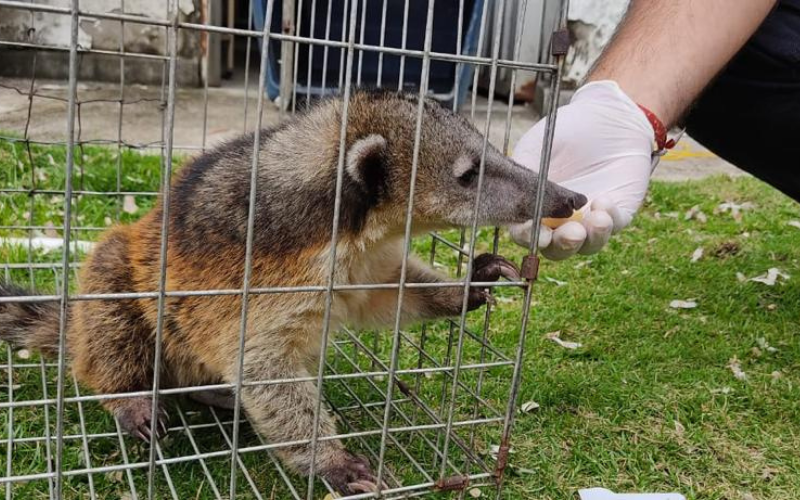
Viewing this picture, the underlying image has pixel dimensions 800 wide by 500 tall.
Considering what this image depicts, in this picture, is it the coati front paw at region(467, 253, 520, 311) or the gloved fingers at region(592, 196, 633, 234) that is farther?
the coati front paw at region(467, 253, 520, 311)

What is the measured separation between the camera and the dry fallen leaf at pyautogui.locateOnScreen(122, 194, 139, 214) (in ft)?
15.2

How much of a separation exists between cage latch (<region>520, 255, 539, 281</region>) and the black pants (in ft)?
5.64

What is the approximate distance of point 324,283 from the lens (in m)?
2.29

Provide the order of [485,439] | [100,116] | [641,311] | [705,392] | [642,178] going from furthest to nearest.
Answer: [100,116], [641,311], [705,392], [485,439], [642,178]

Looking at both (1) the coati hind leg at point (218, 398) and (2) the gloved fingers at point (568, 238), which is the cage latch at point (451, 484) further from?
(1) the coati hind leg at point (218, 398)

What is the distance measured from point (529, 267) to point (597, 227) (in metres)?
0.32

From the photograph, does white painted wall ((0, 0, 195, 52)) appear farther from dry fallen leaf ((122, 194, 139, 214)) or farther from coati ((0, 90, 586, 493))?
coati ((0, 90, 586, 493))

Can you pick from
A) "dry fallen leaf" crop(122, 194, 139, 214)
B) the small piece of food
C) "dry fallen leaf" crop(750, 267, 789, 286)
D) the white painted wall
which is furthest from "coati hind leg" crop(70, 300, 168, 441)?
the white painted wall

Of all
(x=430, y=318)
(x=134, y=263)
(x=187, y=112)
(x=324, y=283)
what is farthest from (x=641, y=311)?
(x=187, y=112)

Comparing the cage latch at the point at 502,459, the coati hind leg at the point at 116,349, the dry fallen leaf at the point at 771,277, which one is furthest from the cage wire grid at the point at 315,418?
the dry fallen leaf at the point at 771,277

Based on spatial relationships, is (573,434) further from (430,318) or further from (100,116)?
(100,116)

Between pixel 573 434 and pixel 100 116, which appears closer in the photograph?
pixel 573 434

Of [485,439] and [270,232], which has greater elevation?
[270,232]

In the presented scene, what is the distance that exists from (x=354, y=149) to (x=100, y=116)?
5063 mm
